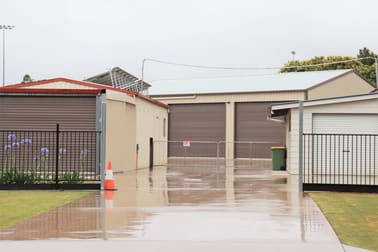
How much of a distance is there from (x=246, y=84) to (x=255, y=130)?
4983 mm

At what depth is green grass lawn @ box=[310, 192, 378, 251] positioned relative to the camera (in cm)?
1109

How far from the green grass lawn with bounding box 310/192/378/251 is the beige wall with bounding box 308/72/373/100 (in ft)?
97.9

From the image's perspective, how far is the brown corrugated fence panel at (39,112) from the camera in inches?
1077

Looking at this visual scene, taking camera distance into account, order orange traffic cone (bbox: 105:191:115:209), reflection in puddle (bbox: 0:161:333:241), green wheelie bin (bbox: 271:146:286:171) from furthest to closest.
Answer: green wheelie bin (bbox: 271:146:286:171), orange traffic cone (bbox: 105:191:115:209), reflection in puddle (bbox: 0:161:333:241)

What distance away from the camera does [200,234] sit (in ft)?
37.2

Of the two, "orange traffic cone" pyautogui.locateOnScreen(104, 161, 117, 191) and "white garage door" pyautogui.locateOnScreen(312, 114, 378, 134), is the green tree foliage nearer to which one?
"white garage door" pyautogui.locateOnScreen(312, 114, 378, 134)

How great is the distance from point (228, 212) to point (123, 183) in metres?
8.85

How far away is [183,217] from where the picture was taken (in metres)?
13.6

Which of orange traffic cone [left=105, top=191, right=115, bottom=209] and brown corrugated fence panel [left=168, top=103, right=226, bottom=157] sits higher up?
brown corrugated fence panel [left=168, top=103, right=226, bottom=157]

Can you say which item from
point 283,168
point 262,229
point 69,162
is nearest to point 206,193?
point 262,229

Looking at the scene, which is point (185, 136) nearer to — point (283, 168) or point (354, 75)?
point (354, 75)

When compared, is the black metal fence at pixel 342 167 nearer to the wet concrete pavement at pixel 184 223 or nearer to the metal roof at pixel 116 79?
the wet concrete pavement at pixel 184 223

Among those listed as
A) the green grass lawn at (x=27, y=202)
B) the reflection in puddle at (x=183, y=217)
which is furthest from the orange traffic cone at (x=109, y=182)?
the green grass lawn at (x=27, y=202)

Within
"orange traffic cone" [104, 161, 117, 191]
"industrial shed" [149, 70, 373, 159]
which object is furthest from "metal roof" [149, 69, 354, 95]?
"orange traffic cone" [104, 161, 117, 191]
